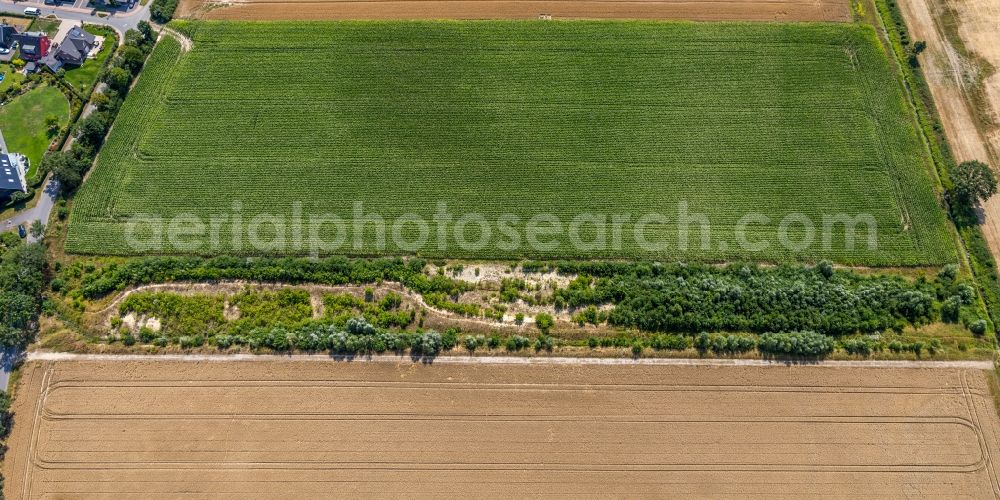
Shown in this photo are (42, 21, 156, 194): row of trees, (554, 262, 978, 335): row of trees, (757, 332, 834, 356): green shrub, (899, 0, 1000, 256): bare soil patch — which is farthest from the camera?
(899, 0, 1000, 256): bare soil patch

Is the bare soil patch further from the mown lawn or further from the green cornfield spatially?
the mown lawn

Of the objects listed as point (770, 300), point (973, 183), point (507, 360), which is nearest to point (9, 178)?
point (507, 360)

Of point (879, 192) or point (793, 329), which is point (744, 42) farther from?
point (793, 329)

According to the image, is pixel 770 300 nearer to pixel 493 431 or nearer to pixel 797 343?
pixel 797 343

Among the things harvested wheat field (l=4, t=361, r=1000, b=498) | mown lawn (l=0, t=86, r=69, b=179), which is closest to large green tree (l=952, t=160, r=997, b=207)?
harvested wheat field (l=4, t=361, r=1000, b=498)

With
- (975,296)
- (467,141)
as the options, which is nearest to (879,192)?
(975,296)

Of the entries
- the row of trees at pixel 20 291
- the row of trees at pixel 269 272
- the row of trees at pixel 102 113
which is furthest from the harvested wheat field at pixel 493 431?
the row of trees at pixel 102 113
